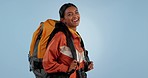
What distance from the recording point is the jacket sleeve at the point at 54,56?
48.9 inches

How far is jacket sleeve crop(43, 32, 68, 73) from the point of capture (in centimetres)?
124

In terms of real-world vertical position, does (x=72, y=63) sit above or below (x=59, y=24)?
below

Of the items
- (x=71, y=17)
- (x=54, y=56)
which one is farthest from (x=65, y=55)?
(x=71, y=17)

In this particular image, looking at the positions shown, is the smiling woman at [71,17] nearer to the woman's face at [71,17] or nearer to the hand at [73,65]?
the woman's face at [71,17]

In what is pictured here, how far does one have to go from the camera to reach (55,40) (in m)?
1.27

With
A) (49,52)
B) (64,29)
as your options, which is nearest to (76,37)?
(64,29)

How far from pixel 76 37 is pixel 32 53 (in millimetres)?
233

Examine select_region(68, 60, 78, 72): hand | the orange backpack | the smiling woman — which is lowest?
select_region(68, 60, 78, 72): hand

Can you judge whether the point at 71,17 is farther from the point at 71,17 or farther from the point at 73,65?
the point at 73,65

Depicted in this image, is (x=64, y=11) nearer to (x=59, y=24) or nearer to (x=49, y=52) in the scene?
(x=59, y=24)

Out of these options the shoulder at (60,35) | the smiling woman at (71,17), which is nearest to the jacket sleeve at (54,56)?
the shoulder at (60,35)

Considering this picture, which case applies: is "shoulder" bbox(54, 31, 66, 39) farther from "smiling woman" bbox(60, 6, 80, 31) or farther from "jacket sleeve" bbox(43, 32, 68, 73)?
"smiling woman" bbox(60, 6, 80, 31)

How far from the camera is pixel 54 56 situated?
127cm

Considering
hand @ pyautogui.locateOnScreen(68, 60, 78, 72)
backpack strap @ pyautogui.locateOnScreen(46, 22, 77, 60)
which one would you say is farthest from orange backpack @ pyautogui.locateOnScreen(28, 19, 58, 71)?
hand @ pyautogui.locateOnScreen(68, 60, 78, 72)
